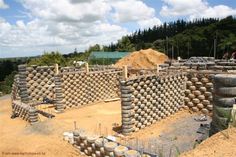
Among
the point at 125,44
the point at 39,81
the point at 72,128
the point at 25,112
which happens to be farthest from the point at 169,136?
the point at 125,44

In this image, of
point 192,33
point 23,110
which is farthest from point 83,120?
point 192,33

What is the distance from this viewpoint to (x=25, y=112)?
11.9 metres

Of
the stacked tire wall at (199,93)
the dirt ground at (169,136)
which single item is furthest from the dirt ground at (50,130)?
the stacked tire wall at (199,93)

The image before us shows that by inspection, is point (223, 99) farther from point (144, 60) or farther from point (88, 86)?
point (144, 60)

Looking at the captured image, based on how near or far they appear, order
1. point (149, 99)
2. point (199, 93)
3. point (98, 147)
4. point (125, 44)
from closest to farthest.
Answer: point (98, 147), point (149, 99), point (199, 93), point (125, 44)

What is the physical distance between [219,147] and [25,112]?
9678 mm

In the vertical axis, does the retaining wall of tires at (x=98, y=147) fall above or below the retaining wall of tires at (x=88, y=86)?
below

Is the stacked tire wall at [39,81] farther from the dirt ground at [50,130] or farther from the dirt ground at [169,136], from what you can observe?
the dirt ground at [169,136]

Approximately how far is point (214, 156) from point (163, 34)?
254 feet

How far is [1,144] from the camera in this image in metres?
9.26

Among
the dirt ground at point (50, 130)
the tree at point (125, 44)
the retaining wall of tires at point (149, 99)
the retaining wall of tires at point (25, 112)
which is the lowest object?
the dirt ground at point (50, 130)

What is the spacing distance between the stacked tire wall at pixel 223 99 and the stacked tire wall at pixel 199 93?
5.44 m

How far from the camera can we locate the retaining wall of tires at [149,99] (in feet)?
29.7

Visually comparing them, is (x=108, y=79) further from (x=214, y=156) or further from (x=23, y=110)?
(x=214, y=156)
